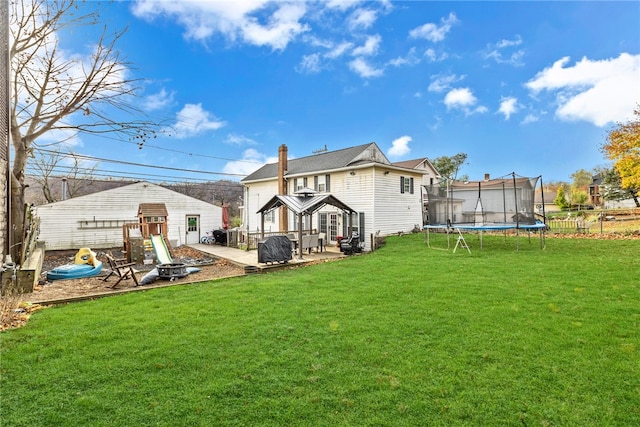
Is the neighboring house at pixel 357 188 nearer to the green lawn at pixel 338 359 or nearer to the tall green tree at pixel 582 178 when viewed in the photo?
the green lawn at pixel 338 359

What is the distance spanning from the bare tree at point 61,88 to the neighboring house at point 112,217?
306 inches

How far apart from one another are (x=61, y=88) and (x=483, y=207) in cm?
1645

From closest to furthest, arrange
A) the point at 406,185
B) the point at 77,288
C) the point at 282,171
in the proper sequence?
the point at 77,288
the point at 406,185
the point at 282,171

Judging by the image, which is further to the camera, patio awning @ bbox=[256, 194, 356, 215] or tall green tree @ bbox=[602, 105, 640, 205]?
tall green tree @ bbox=[602, 105, 640, 205]

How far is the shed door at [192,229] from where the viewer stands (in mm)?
20220

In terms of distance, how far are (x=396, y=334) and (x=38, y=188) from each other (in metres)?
33.0

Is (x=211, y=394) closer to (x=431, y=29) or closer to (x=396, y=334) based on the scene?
(x=396, y=334)

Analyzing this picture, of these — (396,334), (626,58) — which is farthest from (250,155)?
(396,334)

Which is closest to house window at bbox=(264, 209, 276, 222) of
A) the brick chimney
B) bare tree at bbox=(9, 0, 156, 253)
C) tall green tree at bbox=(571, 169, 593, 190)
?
the brick chimney

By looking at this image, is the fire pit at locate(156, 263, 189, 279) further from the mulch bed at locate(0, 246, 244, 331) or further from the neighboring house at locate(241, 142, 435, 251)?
the neighboring house at locate(241, 142, 435, 251)

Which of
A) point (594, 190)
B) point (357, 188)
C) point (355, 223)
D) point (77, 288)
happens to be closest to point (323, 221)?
point (355, 223)

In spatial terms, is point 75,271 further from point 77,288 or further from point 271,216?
point 271,216

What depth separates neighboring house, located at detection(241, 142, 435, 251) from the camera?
1534 centimetres

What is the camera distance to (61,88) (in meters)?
9.59
